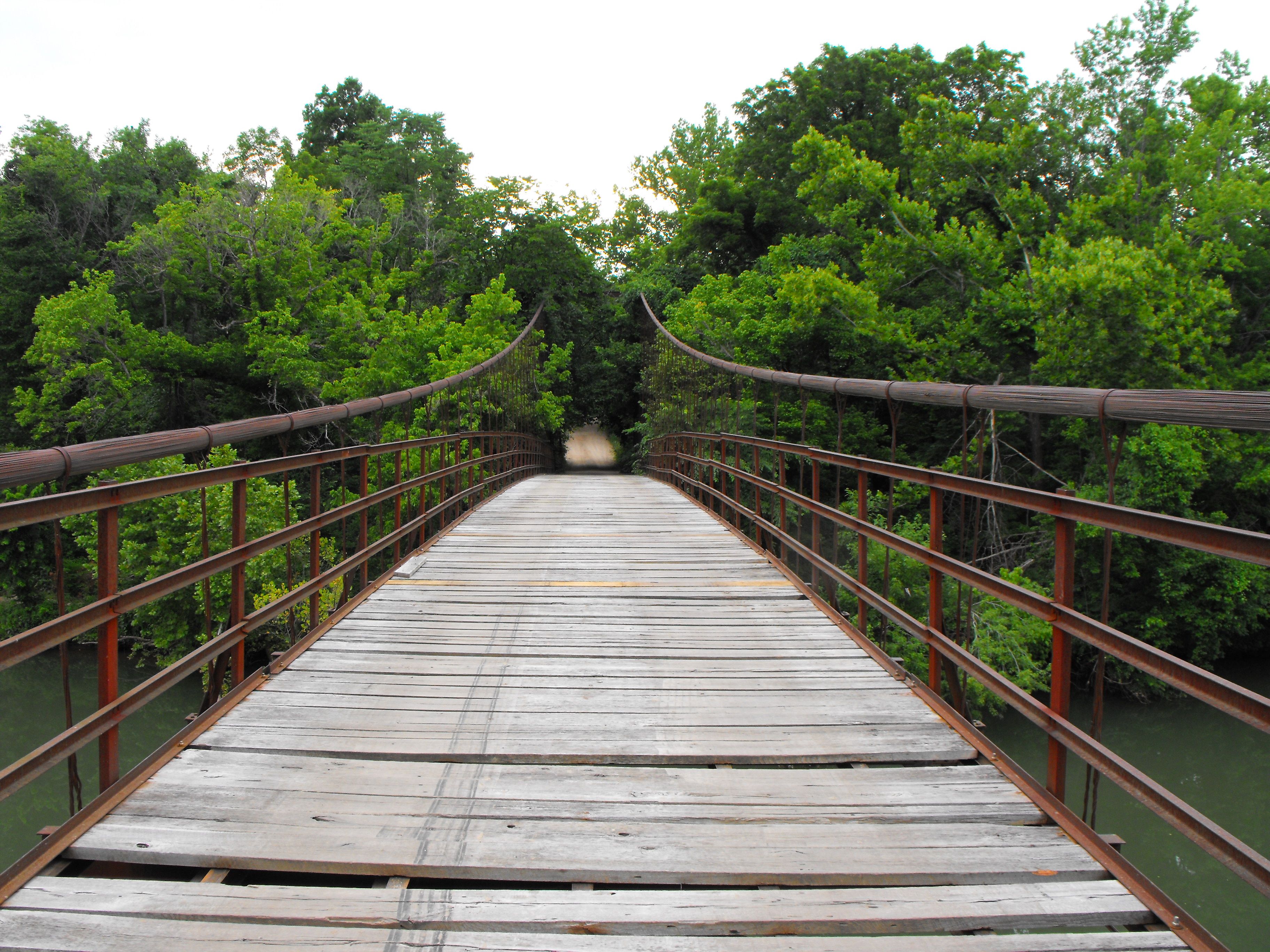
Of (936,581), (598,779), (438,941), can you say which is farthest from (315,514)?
(936,581)

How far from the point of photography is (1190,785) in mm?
13859

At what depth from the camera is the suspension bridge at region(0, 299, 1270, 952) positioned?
5.58 ft

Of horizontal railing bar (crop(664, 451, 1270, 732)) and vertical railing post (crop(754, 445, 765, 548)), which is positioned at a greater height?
horizontal railing bar (crop(664, 451, 1270, 732))

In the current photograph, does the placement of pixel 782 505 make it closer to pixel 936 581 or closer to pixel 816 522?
pixel 816 522

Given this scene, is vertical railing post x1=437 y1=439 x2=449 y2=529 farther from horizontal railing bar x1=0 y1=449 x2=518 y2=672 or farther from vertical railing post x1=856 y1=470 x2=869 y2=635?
vertical railing post x1=856 y1=470 x2=869 y2=635

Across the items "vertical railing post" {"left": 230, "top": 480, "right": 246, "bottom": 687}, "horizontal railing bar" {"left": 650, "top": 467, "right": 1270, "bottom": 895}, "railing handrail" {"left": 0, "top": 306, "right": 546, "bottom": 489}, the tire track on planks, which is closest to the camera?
"horizontal railing bar" {"left": 650, "top": 467, "right": 1270, "bottom": 895}

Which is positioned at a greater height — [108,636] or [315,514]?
[315,514]

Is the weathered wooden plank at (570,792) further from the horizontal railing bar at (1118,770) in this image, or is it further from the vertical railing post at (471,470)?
the vertical railing post at (471,470)

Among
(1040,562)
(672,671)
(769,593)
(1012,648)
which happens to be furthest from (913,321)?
(672,671)

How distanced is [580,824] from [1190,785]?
15.7 metres

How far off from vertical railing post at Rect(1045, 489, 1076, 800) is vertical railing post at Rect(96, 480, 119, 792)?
2399mm

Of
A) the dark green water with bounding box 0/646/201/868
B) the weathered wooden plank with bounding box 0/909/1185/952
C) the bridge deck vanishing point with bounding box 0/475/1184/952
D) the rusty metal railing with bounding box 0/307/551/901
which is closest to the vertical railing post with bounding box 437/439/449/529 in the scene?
the rusty metal railing with bounding box 0/307/551/901

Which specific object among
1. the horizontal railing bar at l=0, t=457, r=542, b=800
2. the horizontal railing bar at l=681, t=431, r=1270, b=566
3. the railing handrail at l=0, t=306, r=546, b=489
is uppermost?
the railing handrail at l=0, t=306, r=546, b=489

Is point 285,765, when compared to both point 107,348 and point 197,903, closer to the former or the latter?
point 197,903
